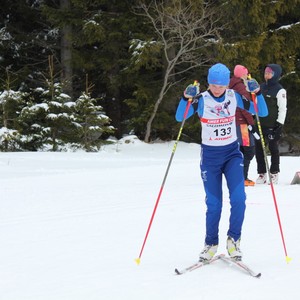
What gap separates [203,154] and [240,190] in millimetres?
464

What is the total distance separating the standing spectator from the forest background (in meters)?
10.4

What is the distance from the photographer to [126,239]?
5.49 meters

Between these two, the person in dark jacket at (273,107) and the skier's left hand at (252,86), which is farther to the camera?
the person in dark jacket at (273,107)

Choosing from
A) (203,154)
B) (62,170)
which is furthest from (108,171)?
(203,154)

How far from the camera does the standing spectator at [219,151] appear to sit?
4.41m

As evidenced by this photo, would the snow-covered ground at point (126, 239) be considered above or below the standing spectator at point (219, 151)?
below

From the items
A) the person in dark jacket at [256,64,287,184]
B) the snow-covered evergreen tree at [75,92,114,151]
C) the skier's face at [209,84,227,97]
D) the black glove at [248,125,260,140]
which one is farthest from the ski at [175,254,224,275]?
the snow-covered evergreen tree at [75,92,114,151]

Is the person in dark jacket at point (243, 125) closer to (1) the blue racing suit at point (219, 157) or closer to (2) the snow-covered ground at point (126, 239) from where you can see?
(2) the snow-covered ground at point (126, 239)

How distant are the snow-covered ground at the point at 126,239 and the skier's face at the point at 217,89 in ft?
4.82

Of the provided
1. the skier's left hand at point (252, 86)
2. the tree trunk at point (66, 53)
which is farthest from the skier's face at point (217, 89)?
the tree trunk at point (66, 53)

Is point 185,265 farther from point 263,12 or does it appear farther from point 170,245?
point 263,12

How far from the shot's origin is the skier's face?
14.5ft

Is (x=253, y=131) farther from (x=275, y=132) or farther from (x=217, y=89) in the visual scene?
(x=217, y=89)

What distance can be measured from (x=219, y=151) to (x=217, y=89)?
0.54 metres
